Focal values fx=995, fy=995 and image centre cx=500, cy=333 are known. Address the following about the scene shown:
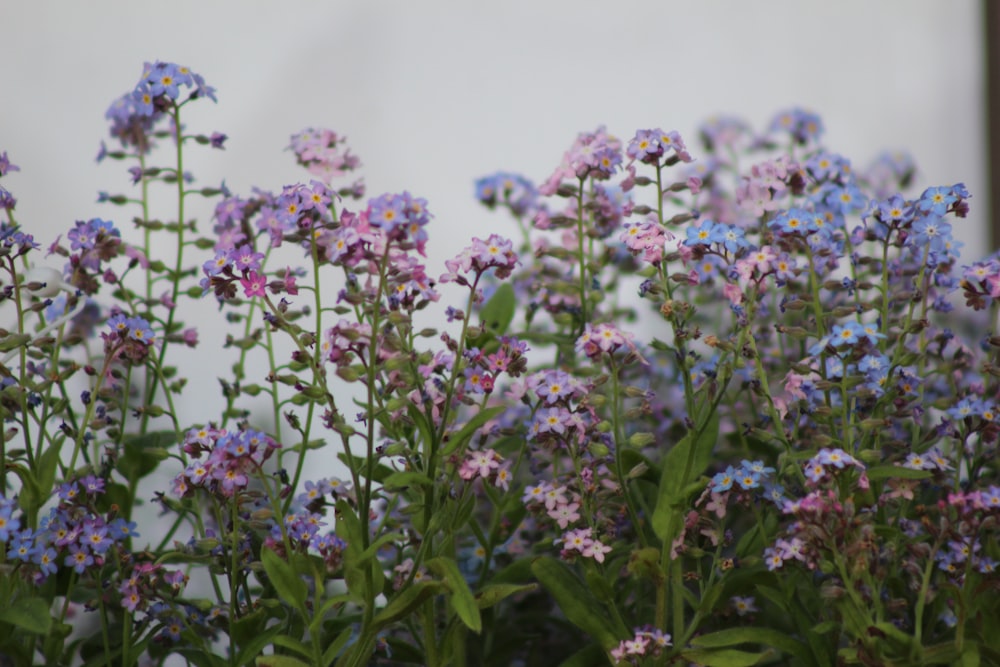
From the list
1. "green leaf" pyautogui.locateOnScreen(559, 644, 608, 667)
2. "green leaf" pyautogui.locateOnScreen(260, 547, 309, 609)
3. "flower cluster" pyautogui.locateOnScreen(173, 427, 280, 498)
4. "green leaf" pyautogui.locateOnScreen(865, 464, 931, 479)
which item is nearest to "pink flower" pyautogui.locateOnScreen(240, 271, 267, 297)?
"flower cluster" pyautogui.locateOnScreen(173, 427, 280, 498)

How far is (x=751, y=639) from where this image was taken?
0.97 metres

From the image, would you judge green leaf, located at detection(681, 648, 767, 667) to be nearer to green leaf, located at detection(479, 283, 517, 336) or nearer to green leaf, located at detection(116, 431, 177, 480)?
green leaf, located at detection(479, 283, 517, 336)

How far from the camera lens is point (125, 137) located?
128 cm

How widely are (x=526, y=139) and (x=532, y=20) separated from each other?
217 millimetres

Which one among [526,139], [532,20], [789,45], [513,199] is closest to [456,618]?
[513,199]

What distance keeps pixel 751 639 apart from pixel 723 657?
35 mm

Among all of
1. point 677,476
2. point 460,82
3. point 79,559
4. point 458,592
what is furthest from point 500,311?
point 460,82

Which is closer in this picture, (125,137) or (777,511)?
(777,511)

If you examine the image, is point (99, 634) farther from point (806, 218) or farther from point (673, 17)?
point (673, 17)

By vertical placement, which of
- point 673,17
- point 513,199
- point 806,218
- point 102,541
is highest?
point 673,17

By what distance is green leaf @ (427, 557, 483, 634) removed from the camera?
0.87m

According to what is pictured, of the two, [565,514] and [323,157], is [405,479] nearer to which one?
[565,514]

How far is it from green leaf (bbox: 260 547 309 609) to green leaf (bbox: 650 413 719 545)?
0.36 m

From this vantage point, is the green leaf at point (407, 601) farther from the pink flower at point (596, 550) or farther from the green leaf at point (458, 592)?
the pink flower at point (596, 550)
